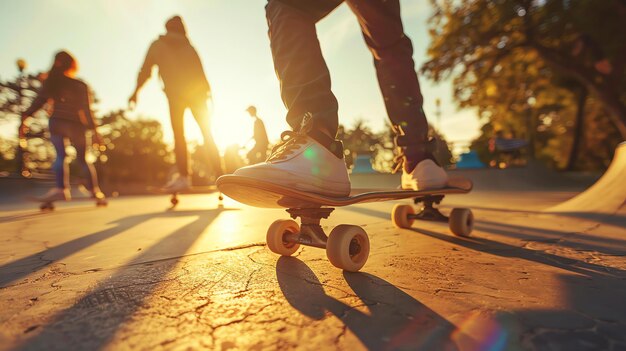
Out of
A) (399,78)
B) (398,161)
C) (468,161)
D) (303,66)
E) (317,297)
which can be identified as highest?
(468,161)

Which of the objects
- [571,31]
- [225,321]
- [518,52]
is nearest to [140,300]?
[225,321]

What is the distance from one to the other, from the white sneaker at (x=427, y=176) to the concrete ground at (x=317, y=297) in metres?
0.35

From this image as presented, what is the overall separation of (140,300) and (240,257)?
1.59 feet

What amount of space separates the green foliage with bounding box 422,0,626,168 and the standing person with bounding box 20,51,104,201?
9.26 m

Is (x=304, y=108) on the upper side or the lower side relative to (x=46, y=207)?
upper

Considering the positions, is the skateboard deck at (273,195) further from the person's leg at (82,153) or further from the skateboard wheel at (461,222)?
the person's leg at (82,153)

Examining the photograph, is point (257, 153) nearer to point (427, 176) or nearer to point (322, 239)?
point (427, 176)

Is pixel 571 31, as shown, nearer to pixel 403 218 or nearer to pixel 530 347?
pixel 403 218

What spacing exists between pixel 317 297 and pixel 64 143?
16.2 feet

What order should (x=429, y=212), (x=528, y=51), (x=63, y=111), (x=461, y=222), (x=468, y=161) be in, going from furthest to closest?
1. (x=468, y=161)
2. (x=528, y=51)
3. (x=63, y=111)
4. (x=429, y=212)
5. (x=461, y=222)

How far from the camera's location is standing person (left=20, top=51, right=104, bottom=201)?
4.24m

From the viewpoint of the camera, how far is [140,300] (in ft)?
2.58

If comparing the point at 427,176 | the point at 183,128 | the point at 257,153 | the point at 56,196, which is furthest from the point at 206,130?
the point at 427,176

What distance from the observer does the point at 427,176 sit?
1.74 m
